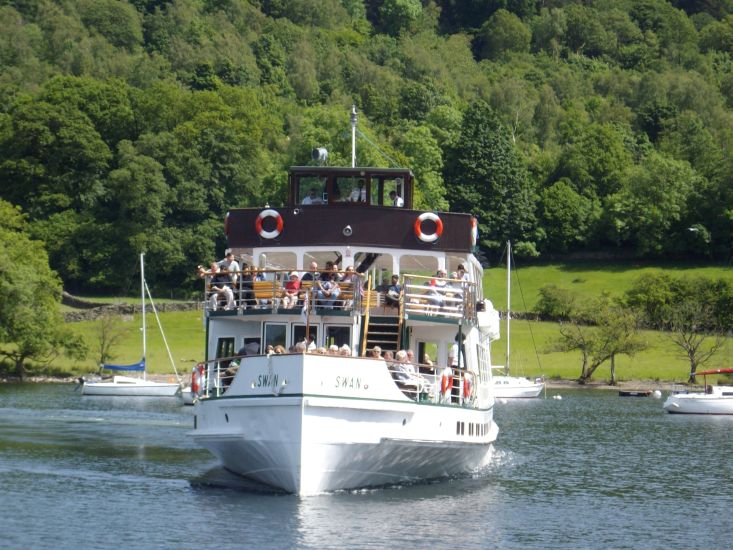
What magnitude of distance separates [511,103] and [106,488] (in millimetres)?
151901

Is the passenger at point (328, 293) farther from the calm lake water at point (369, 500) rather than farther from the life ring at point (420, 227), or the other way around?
the calm lake water at point (369, 500)

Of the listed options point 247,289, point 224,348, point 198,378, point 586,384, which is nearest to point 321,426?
point 198,378

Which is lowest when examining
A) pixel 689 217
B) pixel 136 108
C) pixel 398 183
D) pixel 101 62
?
pixel 398 183

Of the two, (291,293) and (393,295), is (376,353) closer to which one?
(393,295)

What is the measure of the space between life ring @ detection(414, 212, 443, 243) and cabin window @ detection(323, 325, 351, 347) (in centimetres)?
392

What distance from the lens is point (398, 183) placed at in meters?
46.8

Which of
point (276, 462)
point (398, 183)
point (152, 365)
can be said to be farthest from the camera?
point (152, 365)

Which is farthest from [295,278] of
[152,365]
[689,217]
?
[689,217]

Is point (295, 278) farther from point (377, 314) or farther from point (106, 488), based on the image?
point (106, 488)

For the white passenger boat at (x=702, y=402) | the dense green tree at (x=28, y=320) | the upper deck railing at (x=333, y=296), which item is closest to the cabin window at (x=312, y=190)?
the upper deck railing at (x=333, y=296)

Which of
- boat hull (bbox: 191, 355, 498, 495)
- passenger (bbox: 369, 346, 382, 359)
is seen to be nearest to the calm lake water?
boat hull (bbox: 191, 355, 498, 495)

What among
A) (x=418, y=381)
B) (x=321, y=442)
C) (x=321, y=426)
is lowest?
(x=321, y=442)

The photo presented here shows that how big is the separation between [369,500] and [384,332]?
5206 mm

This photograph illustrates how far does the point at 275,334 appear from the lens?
40656mm
